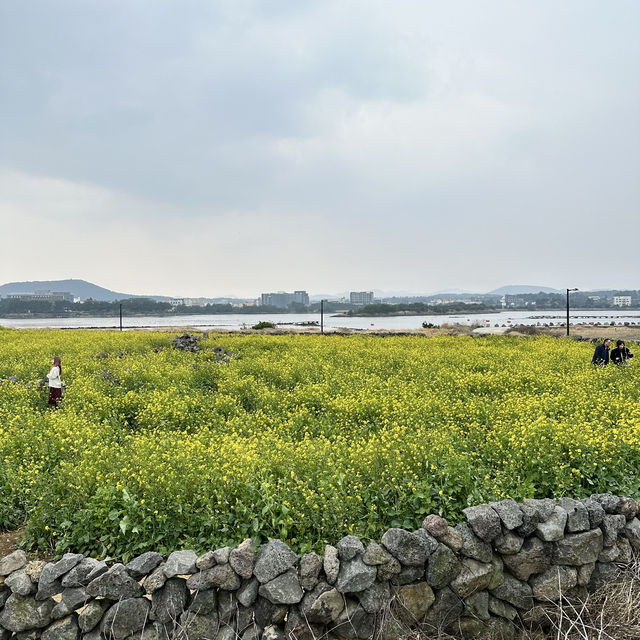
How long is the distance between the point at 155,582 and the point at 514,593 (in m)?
4.26

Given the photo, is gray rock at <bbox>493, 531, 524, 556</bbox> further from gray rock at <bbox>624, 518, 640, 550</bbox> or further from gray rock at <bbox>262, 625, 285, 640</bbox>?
gray rock at <bbox>262, 625, 285, 640</bbox>

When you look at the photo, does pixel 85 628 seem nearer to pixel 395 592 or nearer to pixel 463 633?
pixel 395 592

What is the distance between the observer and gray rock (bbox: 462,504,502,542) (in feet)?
19.2

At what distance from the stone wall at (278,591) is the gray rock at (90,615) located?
1cm

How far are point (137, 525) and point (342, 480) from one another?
278 centimetres

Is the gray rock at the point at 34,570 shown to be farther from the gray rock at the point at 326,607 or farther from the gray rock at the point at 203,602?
the gray rock at the point at 326,607

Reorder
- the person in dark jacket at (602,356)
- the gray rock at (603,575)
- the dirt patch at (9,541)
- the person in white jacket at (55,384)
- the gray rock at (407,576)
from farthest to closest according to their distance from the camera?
the person in dark jacket at (602,356)
the person in white jacket at (55,384)
the dirt patch at (9,541)
the gray rock at (603,575)
the gray rock at (407,576)

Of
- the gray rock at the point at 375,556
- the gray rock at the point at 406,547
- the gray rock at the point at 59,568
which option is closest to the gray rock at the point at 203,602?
the gray rock at the point at 59,568

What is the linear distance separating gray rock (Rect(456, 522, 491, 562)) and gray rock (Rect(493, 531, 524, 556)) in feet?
0.49

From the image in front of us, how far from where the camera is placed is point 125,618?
5277 millimetres

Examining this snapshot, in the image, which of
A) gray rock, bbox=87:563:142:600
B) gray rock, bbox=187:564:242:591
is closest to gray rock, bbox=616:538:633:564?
gray rock, bbox=187:564:242:591

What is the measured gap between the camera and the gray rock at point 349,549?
5.45 metres

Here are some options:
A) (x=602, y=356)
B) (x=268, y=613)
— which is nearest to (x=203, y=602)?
(x=268, y=613)

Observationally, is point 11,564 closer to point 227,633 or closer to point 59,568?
point 59,568
